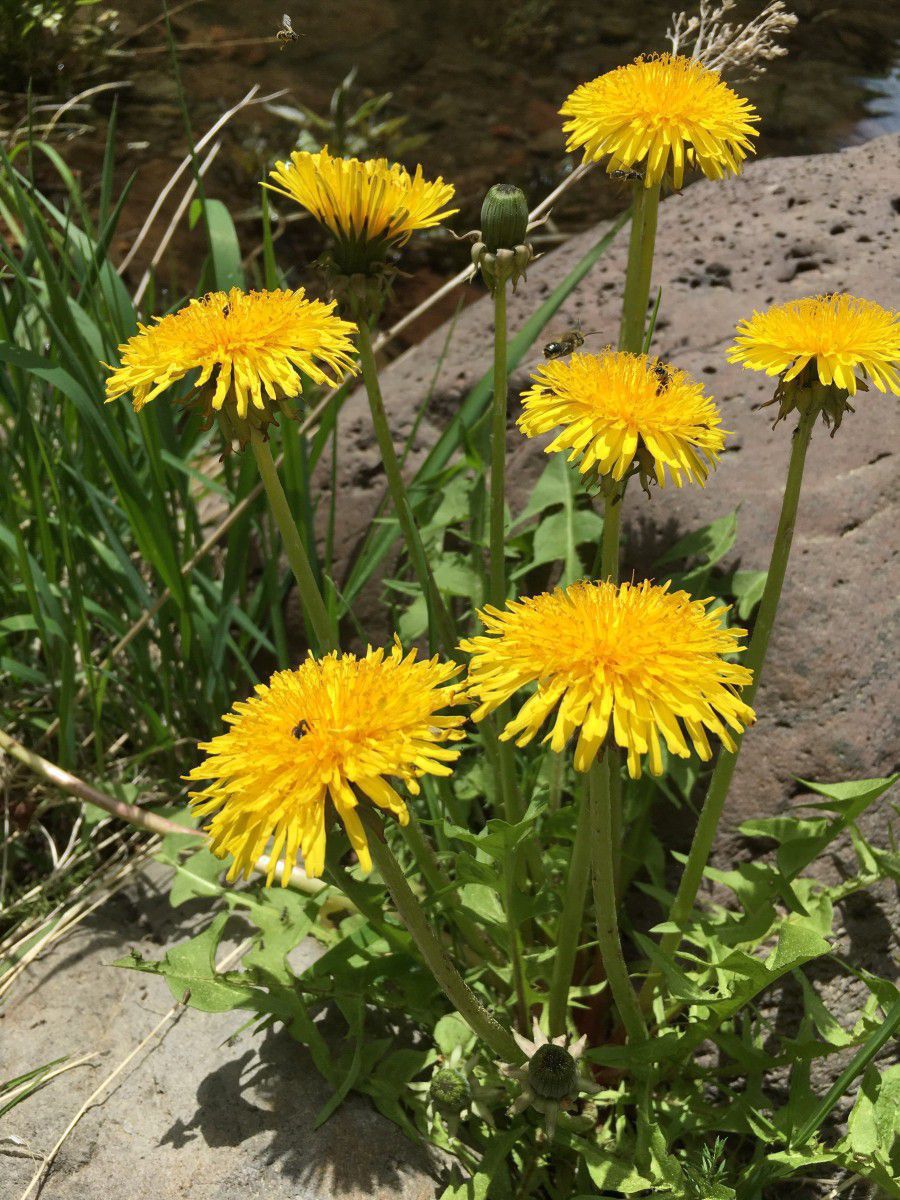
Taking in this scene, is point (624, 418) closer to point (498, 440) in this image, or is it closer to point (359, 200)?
point (498, 440)

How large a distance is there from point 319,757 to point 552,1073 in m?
0.56

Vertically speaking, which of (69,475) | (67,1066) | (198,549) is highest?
(69,475)

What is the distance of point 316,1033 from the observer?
1598 mm

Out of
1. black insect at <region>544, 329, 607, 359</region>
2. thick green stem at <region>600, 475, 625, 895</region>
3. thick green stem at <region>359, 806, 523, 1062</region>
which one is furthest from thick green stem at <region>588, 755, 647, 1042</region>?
black insect at <region>544, 329, 607, 359</region>

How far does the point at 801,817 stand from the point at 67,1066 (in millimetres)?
1213

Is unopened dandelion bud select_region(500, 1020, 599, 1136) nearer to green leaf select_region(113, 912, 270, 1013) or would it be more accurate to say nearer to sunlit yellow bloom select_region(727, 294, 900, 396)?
green leaf select_region(113, 912, 270, 1013)

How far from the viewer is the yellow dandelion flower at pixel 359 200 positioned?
1425 millimetres

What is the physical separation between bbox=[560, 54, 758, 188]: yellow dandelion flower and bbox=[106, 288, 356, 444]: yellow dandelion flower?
1.41 feet

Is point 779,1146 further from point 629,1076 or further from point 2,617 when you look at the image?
point 2,617

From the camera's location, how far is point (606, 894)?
1295mm

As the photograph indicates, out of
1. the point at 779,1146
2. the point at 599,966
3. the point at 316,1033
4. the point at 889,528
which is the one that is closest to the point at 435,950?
the point at 316,1033

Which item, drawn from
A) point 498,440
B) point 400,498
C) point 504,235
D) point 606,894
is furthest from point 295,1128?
point 504,235

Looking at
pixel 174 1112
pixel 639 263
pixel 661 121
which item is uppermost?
pixel 661 121

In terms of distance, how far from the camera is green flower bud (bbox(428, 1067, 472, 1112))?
1489 mm
